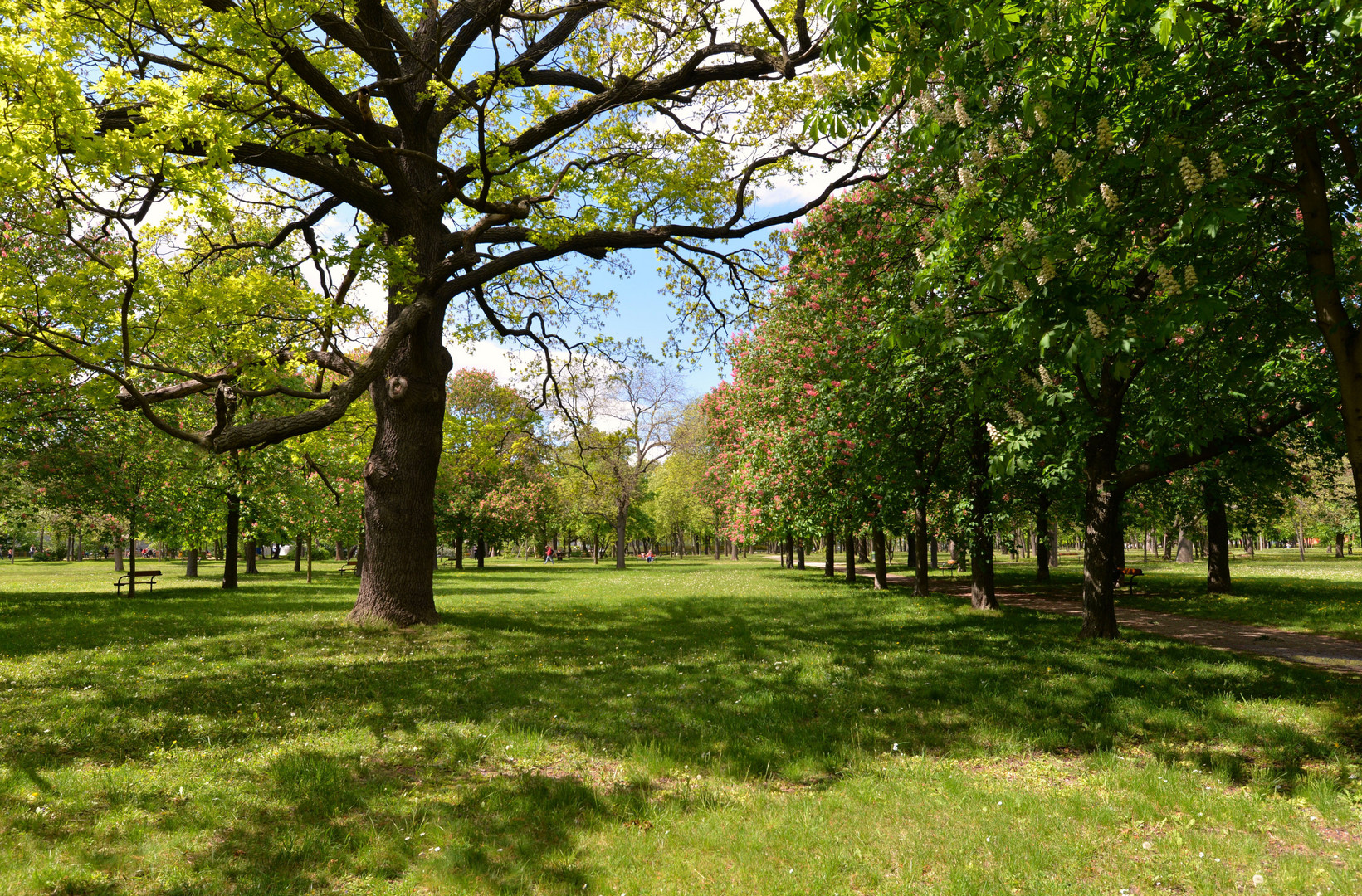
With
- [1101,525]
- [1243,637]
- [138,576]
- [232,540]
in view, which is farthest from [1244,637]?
[138,576]

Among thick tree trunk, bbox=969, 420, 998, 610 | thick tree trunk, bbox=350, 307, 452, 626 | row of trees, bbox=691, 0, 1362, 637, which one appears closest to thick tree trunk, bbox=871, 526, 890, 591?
thick tree trunk, bbox=969, 420, 998, 610

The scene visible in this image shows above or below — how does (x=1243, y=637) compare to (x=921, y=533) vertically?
below

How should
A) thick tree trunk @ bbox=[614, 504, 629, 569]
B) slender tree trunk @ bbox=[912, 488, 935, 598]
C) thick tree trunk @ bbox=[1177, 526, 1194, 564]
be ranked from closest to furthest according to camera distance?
1. slender tree trunk @ bbox=[912, 488, 935, 598]
2. thick tree trunk @ bbox=[614, 504, 629, 569]
3. thick tree trunk @ bbox=[1177, 526, 1194, 564]

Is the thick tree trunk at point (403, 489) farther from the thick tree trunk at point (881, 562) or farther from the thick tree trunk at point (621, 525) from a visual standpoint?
the thick tree trunk at point (621, 525)

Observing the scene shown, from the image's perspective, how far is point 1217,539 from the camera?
24.0 metres

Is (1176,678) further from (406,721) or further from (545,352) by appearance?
(545,352)

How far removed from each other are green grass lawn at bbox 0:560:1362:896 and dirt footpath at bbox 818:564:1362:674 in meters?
1.66

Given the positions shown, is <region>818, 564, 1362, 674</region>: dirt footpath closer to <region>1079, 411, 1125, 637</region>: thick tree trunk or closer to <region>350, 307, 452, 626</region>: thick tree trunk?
<region>1079, 411, 1125, 637</region>: thick tree trunk

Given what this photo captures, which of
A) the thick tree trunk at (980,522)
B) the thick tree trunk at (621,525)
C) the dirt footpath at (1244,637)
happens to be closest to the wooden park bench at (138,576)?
the thick tree trunk at (621,525)

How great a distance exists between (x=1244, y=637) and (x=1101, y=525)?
203 inches

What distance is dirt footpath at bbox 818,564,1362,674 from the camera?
439 inches

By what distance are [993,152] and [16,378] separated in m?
16.7

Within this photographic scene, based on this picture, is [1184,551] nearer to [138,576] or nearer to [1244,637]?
[1244,637]

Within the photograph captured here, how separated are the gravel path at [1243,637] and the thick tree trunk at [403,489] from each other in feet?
52.3
